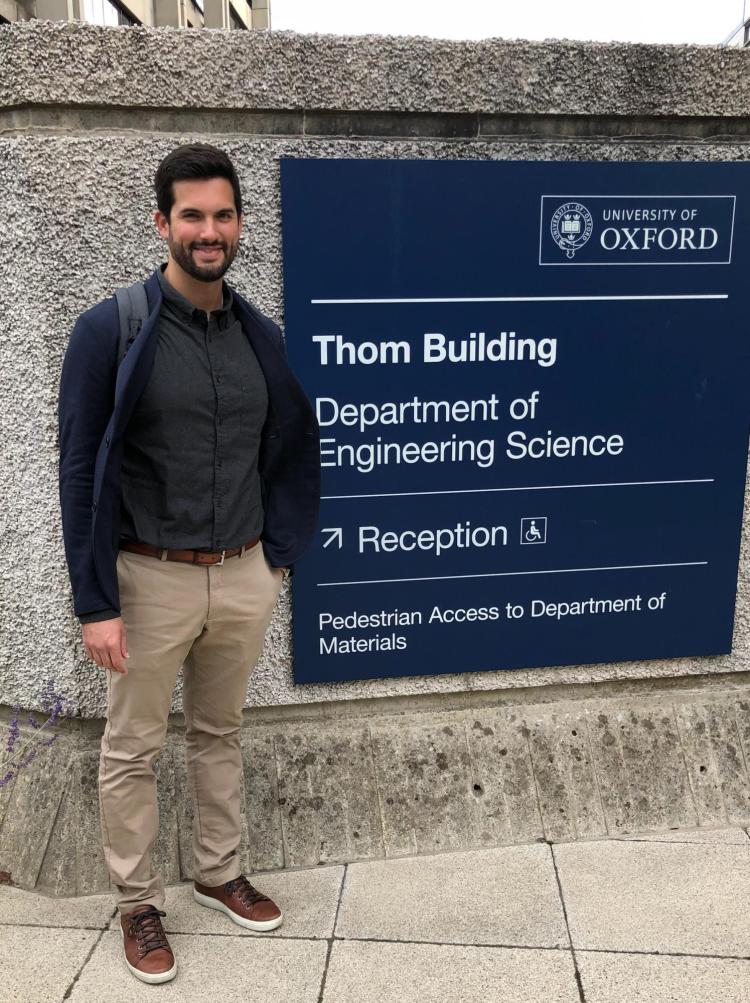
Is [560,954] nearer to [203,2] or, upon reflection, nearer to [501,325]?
[501,325]

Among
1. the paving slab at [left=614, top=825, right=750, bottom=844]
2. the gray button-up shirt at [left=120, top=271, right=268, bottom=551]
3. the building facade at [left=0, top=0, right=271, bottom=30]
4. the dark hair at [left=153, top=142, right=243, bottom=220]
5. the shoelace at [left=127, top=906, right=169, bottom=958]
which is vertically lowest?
the paving slab at [left=614, top=825, right=750, bottom=844]

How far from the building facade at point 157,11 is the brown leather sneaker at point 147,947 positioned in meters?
10.6

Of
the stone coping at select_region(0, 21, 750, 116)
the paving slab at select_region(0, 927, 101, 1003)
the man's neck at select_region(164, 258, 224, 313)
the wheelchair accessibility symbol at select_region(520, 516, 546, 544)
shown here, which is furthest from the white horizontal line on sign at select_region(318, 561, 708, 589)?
the stone coping at select_region(0, 21, 750, 116)

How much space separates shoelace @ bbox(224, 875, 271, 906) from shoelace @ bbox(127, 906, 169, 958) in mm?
234

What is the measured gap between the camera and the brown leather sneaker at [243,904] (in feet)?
7.86

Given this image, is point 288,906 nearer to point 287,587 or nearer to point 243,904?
point 243,904

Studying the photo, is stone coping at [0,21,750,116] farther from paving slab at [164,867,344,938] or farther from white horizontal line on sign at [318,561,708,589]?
paving slab at [164,867,344,938]

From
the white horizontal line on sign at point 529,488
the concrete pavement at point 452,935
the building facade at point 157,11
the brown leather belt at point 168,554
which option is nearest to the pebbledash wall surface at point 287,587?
the concrete pavement at point 452,935

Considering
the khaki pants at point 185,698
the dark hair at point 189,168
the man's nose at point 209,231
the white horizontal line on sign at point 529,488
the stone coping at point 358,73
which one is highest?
the stone coping at point 358,73

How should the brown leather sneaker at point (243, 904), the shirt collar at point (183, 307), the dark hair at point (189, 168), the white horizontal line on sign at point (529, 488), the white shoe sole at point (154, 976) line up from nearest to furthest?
the dark hair at point (189, 168) < the shirt collar at point (183, 307) < the white shoe sole at point (154, 976) < the brown leather sneaker at point (243, 904) < the white horizontal line on sign at point (529, 488)

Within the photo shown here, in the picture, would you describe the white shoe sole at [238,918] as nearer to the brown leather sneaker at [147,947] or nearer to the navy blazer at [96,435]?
the brown leather sneaker at [147,947]

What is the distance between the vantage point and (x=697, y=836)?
9.29 ft

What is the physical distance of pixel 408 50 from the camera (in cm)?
250

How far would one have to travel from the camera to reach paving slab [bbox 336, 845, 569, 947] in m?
2.35
